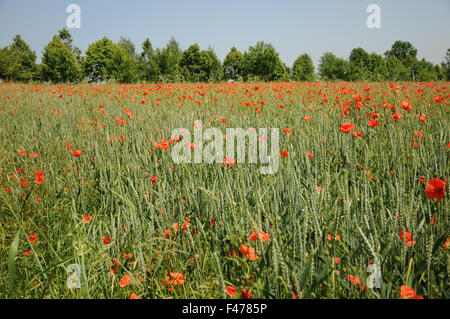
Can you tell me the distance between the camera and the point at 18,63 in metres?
40.2

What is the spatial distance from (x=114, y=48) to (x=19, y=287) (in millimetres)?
48658

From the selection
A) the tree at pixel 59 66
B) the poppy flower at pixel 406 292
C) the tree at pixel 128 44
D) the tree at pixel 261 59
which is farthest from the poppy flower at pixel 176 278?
the tree at pixel 128 44

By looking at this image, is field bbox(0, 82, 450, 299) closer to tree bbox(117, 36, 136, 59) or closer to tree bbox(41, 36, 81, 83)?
tree bbox(41, 36, 81, 83)

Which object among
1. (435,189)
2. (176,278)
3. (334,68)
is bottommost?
(176,278)

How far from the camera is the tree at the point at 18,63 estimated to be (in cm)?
3750

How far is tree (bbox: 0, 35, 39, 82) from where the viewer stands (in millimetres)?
37500

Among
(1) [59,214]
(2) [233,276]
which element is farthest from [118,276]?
(1) [59,214]

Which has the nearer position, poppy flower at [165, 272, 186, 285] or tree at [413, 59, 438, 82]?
poppy flower at [165, 272, 186, 285]

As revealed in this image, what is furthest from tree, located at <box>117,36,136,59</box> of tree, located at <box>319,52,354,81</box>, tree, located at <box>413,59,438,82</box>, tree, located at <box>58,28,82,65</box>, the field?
the field

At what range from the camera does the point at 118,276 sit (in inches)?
47.8

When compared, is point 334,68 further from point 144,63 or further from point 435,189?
point 435,189

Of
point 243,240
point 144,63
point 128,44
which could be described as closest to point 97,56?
point 144,63

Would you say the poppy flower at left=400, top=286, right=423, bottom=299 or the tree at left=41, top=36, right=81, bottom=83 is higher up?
the tree at left=41, top=36, right=81, bottom=83

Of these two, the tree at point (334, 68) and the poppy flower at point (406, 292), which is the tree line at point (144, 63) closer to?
the tree at point (334, 68)
